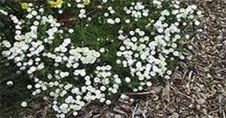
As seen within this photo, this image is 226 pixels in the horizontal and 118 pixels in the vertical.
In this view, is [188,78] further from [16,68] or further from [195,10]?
[16,68]

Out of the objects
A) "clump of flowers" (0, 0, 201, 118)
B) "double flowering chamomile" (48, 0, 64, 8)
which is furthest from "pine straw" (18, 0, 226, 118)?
"double flowering chamomile" (48, 0, 64, 8)

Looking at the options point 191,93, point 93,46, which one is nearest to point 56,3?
point 93,46

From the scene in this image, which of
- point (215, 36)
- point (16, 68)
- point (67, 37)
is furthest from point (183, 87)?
point (16, 68)

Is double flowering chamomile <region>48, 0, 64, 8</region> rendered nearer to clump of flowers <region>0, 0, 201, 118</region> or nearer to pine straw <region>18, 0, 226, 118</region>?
clump of flowers <region>0, 0, 201, 118</region>

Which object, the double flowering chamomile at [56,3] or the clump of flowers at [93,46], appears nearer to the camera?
the clump of flowers at [93,46]

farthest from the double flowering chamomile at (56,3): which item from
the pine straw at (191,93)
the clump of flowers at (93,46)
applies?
the pine straw at (191,93)

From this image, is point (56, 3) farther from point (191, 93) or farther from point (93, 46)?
point (191, 93)

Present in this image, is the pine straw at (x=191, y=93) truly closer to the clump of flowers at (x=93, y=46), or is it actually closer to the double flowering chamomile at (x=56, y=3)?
the clump of flowers at (x=93, y=46)

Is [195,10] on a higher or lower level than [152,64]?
higher
